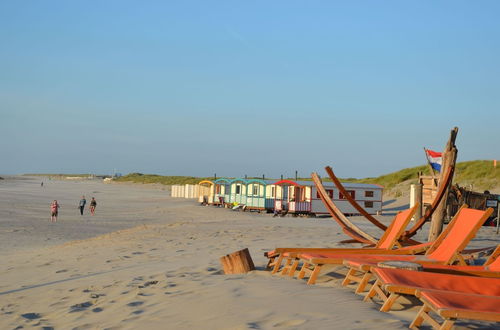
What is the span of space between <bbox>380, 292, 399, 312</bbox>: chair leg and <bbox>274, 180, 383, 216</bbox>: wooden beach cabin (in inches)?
940

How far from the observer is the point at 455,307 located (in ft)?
13.9

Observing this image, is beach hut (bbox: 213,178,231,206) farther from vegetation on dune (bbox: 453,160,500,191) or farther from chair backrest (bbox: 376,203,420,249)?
chair backrest (bbox: 376,203,420,249)

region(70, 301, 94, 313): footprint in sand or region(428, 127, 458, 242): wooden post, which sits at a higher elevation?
region(428, 127, 458, 242): wooden post

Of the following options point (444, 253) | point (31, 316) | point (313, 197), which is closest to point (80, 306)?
point (31, 316)

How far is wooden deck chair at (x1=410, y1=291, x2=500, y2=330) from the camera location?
13.6ft

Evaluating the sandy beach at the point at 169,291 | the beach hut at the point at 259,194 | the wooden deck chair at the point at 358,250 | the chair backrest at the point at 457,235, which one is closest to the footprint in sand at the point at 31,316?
the sandy beach at the point at 169,291

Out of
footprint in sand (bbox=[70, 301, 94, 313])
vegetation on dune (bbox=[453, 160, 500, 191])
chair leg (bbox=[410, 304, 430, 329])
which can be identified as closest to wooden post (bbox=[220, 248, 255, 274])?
→ footprint in sand (bbox=[70, 301, 94, 313])

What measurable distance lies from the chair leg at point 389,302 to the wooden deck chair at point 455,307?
1.43 ft

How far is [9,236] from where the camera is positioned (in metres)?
18.9

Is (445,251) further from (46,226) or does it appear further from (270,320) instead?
(46,226)

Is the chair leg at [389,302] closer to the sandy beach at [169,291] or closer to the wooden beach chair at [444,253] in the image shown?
the sandy beach at [169,291]

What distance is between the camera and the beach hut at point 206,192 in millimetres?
39234

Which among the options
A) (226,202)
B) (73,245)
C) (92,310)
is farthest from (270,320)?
(226,202)

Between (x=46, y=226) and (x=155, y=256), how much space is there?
1351 centimetres
